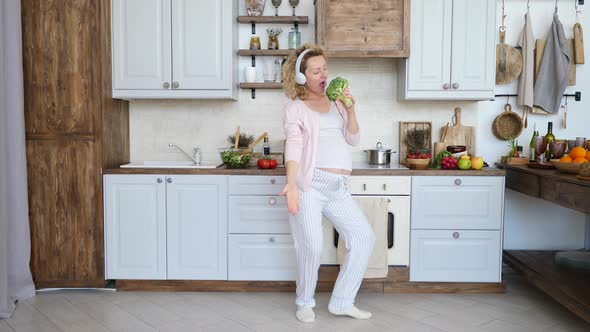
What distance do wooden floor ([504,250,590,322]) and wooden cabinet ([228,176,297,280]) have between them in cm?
160

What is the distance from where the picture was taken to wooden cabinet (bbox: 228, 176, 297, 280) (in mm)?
3494

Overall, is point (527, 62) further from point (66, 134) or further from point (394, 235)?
point (66, 134)

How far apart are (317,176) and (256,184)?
73cm

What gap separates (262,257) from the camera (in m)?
3.53

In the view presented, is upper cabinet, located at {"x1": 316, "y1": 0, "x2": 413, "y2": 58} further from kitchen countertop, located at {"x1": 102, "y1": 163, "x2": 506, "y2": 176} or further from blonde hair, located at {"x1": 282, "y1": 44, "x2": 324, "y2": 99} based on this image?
kitchen countertop, located at {"x1": 102, "y1": 163, "x2": 506, "y2": 176}

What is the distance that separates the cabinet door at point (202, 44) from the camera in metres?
3.62

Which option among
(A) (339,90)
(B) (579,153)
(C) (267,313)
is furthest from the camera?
(C) (267,313)

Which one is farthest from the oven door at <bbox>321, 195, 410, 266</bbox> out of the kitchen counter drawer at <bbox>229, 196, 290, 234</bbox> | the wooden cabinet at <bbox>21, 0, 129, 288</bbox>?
the wooden cabinet at <bbox>21, 0, 129, 288</bbox>

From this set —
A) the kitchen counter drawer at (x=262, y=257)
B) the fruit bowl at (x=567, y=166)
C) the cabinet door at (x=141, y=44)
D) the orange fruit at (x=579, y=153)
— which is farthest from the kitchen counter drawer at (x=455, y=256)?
the cabinet door at (x=141, y=44)

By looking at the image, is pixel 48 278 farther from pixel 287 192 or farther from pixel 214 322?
pixel 287 192

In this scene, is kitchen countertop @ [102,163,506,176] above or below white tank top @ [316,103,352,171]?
below

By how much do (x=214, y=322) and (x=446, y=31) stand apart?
251cm

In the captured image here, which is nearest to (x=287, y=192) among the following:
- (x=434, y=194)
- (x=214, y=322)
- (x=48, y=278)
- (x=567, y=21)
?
(x=214, y=322)

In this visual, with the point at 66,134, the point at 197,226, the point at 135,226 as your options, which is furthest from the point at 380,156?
the point at 66,134
